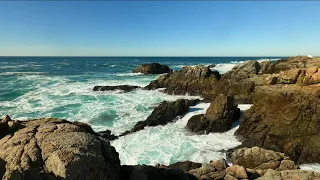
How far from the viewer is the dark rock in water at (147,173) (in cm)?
796

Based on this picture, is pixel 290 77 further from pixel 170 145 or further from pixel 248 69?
pixel 248 69

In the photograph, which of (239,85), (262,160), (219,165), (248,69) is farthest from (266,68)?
(219,165)

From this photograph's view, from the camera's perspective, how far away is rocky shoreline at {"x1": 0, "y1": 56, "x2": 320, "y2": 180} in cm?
634

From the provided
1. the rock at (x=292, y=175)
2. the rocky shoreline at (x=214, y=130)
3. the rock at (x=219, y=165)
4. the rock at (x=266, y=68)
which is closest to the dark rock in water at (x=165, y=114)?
the rocky shoreline at (x=214, y=130)

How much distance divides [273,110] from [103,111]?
56.7ft

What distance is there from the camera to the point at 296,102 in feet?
64.0

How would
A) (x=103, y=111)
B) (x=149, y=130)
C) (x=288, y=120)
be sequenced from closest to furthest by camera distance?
(x=288, y=120), (x=149, y=130), (x=103, y=111)

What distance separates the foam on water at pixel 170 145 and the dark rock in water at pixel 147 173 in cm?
774

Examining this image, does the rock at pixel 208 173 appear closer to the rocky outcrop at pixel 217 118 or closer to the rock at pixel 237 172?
the rock at pixel 237 172

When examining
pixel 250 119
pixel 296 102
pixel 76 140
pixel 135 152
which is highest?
pixel 76 140

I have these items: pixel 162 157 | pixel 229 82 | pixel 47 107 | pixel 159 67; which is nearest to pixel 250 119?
pixel 162 157

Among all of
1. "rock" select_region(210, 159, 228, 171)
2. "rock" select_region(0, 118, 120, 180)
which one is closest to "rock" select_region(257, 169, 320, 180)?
"rock" select_region(210, 159, 228, 171)

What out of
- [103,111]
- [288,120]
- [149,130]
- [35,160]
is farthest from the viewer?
[103,111]

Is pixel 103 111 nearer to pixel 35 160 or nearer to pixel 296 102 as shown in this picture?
pixel 296 102
